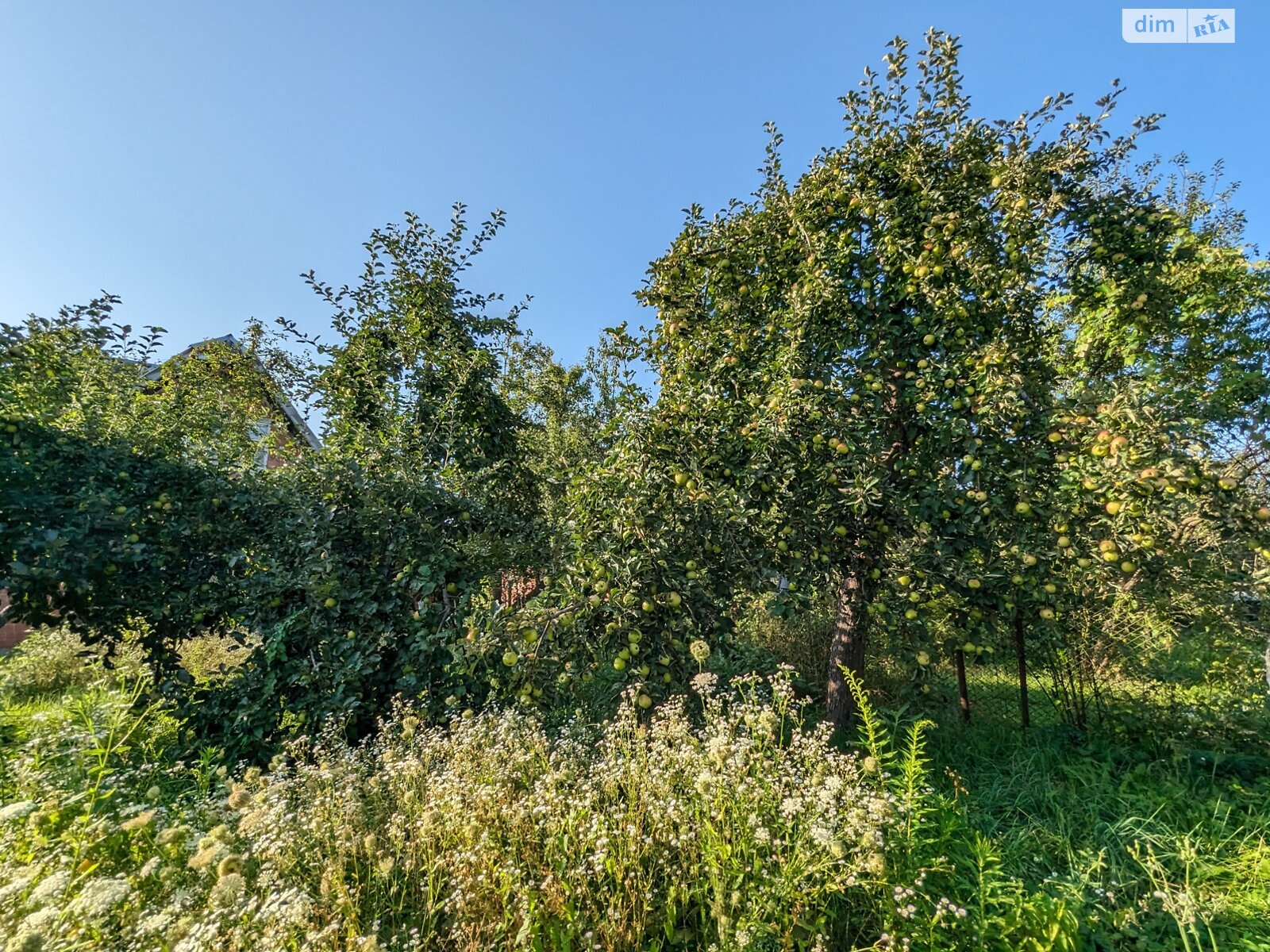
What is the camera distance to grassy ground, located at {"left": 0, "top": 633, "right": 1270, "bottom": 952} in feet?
5.28

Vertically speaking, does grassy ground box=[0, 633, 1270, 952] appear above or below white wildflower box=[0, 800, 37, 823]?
below

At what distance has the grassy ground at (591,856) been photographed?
1610mm

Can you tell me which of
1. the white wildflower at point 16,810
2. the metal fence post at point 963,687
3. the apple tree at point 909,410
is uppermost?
the apple tree at point 909,410

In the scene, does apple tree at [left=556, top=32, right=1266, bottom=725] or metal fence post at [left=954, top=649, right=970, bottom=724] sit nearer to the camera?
apple tree at [left=556, top=32, right=1266, bottom=725]

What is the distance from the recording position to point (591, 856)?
5.87ft

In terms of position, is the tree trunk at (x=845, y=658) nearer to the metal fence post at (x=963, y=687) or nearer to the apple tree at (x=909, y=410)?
the apple tree at (x=909, y=410)

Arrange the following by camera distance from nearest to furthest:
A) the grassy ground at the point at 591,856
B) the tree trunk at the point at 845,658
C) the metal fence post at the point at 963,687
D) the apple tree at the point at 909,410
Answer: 1. the grassy ground at the point at 591,856
2. the apple tree at the point at 909,410
3. the tree trunk at the point at 845,658
4. the metal fence post at the point at 963,687

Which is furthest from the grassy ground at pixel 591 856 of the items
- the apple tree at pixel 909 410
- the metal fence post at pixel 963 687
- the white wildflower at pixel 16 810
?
the metal fence post at pixel 963 687

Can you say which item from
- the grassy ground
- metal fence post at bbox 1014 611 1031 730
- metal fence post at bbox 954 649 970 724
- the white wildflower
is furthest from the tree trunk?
the white wildflower

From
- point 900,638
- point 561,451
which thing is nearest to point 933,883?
point 900,638

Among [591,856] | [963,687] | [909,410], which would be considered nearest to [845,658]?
[963,687]

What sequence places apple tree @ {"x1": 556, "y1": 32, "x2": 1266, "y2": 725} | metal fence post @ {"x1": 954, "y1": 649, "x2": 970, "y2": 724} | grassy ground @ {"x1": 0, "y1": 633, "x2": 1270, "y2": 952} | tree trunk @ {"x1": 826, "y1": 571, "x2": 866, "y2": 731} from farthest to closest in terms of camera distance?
metal fence post @ {"x1": 954, "y1": 649, "x2": 970, "y2": 724} → tree trunk @ {"x1": 826, "y1": 571, "x2": 866, "y2": 731} → apple tree @ {"x1": 556, "y1": 32, "x2": 1266, "y2": 725} → grassy ground @ {"x1": 0, "y1": 633, "x2": 1270, "y2": 952}

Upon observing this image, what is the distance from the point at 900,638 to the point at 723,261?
2.98 meters

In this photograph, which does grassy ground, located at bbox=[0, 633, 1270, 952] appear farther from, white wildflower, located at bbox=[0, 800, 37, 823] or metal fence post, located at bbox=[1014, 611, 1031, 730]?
metal fence post, located at bbox=[1014, 611, 1031, 730]
